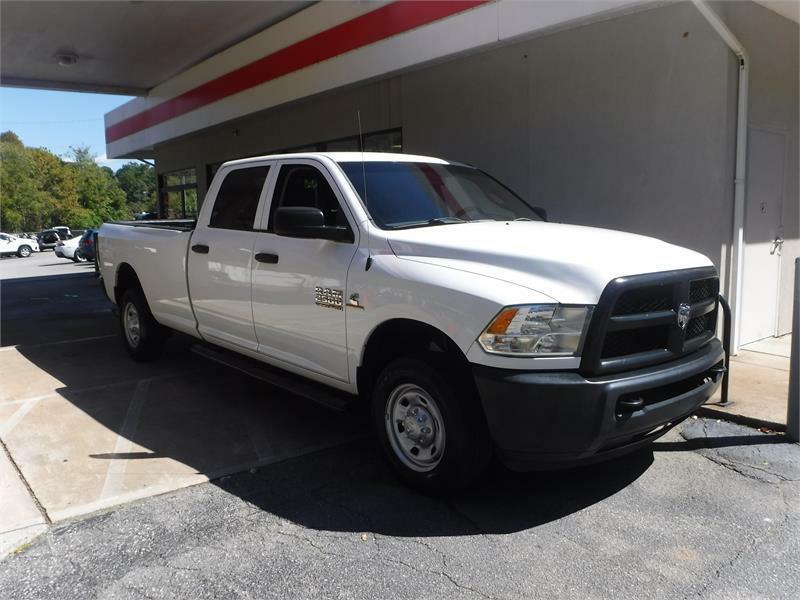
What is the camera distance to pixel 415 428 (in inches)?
154

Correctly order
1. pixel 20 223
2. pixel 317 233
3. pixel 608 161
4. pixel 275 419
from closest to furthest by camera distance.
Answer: pixel 317 233 < pixel 275 419 < pixel 608 161 < pixel 20 223

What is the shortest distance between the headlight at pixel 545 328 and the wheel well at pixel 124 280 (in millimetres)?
5035

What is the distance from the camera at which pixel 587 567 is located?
10.4 ft

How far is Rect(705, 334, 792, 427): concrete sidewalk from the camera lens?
5.16 m

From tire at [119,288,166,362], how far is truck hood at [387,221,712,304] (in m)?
3.97

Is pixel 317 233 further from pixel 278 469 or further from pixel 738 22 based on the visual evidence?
pixel 738 22

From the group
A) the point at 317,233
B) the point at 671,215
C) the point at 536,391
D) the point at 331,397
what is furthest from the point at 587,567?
the point at 671,215

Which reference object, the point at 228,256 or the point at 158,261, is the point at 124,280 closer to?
the point at 158,261

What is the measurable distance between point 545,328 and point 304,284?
185 cm

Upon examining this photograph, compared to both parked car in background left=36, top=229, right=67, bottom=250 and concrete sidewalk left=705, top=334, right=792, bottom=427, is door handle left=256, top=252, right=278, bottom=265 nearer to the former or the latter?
concrete sidewalk left=705, top=334, right=792, bottom=427

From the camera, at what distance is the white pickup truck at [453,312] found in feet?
10.8

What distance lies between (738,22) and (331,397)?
18.3 ft

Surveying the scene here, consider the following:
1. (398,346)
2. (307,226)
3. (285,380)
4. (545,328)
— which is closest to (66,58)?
(285,380)

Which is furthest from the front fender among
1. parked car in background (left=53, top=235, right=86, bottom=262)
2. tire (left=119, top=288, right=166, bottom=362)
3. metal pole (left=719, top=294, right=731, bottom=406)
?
parked car in background (left=53, top=235, right=86, bottom=262)
